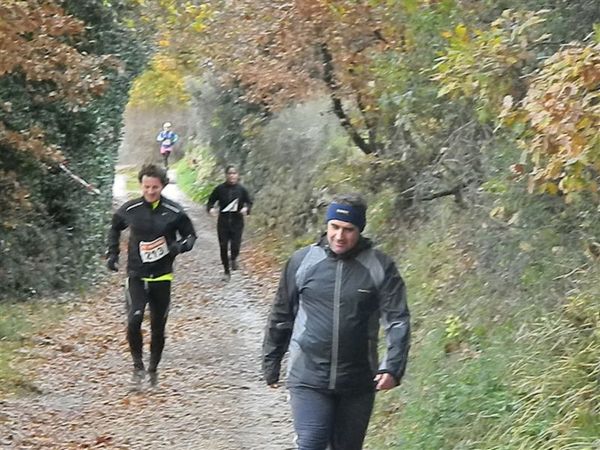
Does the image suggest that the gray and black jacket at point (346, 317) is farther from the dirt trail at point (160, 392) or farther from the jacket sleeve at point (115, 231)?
the jacket sleeve at point (115, 231)

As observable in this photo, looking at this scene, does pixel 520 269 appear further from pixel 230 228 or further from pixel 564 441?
pixel 230 228

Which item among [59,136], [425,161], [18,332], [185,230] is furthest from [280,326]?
[59,136]

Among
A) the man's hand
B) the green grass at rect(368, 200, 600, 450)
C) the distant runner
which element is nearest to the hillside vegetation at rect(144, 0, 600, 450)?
the green grass at rect(368, 200, 600, 450)

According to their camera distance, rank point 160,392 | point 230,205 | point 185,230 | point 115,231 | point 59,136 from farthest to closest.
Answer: point 230,205 < point 59,136 < point 160,392 < point 115,231 < point 185,230

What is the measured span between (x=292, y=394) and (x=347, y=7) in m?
7.92

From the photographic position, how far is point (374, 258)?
558cm

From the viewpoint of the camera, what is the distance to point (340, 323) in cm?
547

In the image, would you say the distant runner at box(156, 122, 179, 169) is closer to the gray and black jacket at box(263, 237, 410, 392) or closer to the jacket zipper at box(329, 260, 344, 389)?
the gray and black jacket at box(263, 237, 410, 392)

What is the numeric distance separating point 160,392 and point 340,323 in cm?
448

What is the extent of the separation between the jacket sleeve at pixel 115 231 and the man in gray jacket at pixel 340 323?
3889mm

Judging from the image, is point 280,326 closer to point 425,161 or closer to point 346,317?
point 346,317

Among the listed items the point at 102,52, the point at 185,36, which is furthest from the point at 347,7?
the point at 185,36

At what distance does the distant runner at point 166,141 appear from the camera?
41.5 m

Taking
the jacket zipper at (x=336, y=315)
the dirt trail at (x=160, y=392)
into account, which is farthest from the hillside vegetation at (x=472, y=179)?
the dirt trail at (x=160, y=392)
